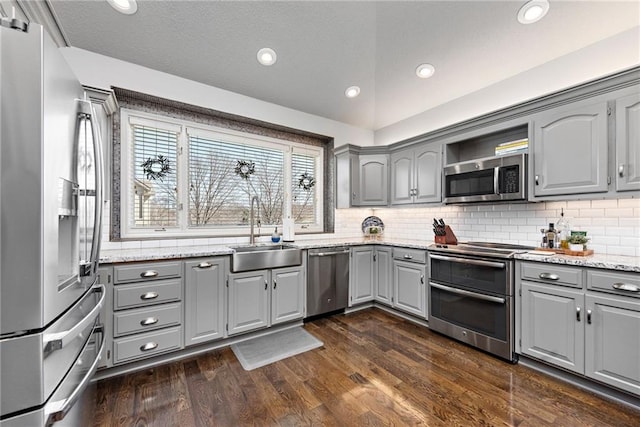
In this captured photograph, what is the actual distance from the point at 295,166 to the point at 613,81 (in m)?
3.20

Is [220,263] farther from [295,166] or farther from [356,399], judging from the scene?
[295,166]

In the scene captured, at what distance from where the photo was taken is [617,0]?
81.7 inches

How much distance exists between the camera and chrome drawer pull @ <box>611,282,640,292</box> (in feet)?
5.72

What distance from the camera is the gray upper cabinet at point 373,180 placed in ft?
12.9

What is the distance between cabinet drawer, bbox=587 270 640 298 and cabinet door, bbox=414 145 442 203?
1.55 meters

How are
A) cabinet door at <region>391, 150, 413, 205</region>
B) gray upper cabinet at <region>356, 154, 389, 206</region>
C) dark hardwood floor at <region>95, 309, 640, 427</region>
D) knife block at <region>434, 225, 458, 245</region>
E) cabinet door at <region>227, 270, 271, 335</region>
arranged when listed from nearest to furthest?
dark hardwood floor at <region>95, 309, 640, 427</region> → cabinet door at <region>227, 270, 271, 335</region> → knife block at <region>434, 225, 458, 245</region> → cabinet door at <region>391, 150, 413, 205</region> → gray upper cabinet at <region>356, 154, 389, 206</region>

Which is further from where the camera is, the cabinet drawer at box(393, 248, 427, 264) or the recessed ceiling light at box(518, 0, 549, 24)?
the cabinet drawer at box(393, 248, 427, 264)

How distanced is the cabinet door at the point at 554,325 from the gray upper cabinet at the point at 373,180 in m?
2.07

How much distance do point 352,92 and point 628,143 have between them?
2.60m

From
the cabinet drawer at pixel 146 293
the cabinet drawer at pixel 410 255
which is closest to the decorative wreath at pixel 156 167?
the cabinet drawer at pixel 146 293

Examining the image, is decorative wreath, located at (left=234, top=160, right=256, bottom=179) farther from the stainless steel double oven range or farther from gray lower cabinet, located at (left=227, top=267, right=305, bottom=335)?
the stainless steel double oven range

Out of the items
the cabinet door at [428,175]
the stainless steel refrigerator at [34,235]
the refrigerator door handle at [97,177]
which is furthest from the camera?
the cabinet door at [428,175]

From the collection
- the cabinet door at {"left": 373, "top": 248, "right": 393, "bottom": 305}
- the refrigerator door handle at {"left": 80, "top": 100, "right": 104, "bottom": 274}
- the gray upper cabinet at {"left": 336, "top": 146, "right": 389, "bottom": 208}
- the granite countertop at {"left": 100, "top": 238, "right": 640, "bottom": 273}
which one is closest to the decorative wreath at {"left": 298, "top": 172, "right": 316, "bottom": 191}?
the gray upper cabinet at {"left": 336, "top": 146, "right": 389, "bottom": 208}

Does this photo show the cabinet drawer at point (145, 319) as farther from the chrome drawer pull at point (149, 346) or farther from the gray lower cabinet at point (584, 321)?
the gray lower cabinet at point (584, 321)
